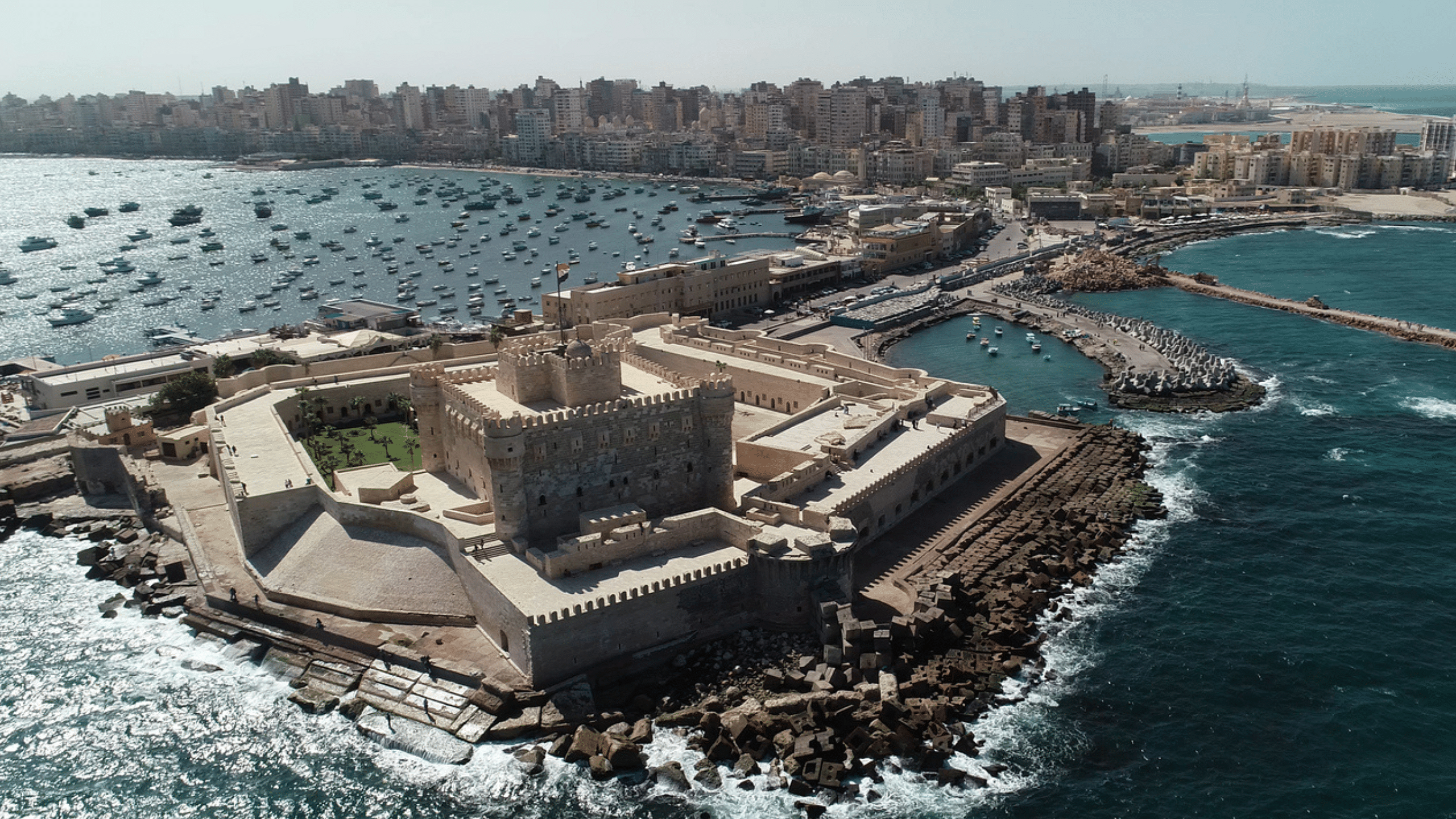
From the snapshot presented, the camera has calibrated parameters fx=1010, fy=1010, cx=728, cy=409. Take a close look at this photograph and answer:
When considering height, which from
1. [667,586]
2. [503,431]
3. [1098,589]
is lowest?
[1098,589]

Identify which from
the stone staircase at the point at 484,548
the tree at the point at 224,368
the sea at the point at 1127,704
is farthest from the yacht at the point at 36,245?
the stone staircase at the point at 484,548

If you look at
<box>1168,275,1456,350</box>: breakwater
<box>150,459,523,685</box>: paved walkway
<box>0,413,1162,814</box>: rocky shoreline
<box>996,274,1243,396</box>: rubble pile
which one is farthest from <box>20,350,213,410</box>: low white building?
<box>1168,275,1456,350</box>: breakwater

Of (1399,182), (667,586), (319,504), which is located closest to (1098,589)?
(667,586)

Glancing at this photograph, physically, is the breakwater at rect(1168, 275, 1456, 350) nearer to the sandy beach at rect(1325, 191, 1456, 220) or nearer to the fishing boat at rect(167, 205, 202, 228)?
the sandy beach at rect(1325, 191, 1456, 220)

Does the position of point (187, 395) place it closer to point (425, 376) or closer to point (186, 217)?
point (425, 376)

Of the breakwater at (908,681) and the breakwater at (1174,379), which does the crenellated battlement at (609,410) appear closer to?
the breakwater at (908,681)

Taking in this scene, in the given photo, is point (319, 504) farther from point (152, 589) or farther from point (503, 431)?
point (503, 431)
